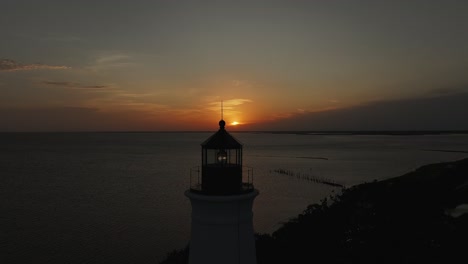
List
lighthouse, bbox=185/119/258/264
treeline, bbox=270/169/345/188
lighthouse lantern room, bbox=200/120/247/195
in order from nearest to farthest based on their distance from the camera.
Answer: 1. lighthouse, bbox=185/119/258/264
2. lighthouse lantern room, bbox=200/120/247/195
3. treeline, bbox=270/169/345/188

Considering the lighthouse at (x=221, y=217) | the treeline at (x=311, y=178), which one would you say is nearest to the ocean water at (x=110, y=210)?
the treeline at (x=311, y=178)

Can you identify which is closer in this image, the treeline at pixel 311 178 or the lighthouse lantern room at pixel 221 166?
the lighthouse lantern room at pixel 221 166

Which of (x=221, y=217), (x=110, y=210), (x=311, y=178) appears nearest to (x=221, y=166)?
(x=221, y=217)

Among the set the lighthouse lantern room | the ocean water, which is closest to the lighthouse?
the lighthouse lantern room

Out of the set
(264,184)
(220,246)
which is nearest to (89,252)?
(220,246)

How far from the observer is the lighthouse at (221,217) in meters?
7.70

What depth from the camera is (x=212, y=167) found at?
8148 millimetres

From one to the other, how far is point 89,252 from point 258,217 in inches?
566

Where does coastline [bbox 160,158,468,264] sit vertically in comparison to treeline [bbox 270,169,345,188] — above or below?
above

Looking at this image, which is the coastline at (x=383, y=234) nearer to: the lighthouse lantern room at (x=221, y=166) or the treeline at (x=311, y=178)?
the lighthouse lantern room at (x=221, y=166)

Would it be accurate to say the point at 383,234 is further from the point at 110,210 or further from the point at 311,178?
the point at 311,178

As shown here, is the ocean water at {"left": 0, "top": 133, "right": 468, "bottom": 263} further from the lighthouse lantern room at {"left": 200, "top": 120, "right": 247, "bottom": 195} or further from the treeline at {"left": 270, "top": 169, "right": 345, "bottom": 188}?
the lighthouse lantern room at {"left": 200, "top": 120, "right": 247, "bottom": 195}

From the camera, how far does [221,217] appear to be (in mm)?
7684

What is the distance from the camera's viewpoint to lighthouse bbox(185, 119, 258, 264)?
25.3ft
